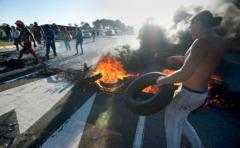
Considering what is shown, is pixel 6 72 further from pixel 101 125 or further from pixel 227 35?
pixel 227 35

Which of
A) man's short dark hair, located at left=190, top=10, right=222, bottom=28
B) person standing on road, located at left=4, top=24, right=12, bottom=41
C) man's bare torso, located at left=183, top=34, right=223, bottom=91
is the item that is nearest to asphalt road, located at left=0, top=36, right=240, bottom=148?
man's bare torso, located at left=183, top=34, right=223, bottom=91

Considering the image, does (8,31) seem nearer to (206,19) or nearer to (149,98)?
(149,98)

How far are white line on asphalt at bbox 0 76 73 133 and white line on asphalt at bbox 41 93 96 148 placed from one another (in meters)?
0.79

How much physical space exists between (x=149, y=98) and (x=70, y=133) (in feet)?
6.54

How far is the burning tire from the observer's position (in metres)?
3.82

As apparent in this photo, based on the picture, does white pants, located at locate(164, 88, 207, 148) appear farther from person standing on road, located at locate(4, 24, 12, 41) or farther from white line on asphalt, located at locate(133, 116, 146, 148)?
person standing on road, located at locate(4, 24, 12, 41)

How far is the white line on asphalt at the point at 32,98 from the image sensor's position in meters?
6.12

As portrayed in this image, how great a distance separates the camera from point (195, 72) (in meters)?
3.42

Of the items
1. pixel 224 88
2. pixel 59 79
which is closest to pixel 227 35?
pixel 224 88

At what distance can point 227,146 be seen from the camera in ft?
16.3

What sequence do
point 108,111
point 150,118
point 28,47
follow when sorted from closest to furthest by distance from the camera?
point 150,118, point 108,111, point 28,47

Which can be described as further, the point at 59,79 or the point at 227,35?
the point at 227,35

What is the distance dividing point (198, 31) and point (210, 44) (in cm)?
27

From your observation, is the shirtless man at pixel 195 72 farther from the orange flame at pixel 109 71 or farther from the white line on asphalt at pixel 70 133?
the orange flame at pixel 109 71
